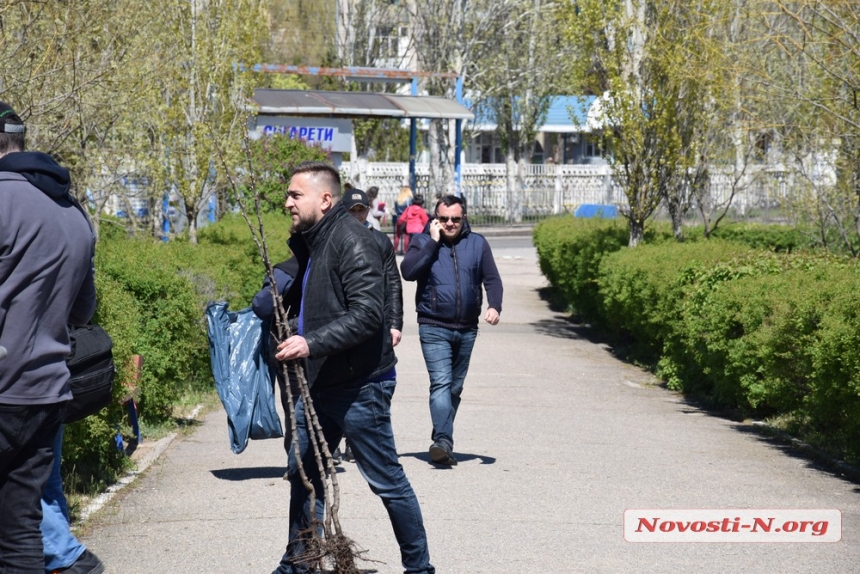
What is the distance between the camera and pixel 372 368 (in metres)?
4.89

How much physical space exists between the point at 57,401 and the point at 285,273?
2746mm

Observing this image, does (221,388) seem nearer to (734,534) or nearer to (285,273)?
(285,273)

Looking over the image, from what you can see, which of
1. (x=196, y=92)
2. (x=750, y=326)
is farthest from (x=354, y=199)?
(x=196, y=92)

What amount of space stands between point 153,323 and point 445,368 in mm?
2427

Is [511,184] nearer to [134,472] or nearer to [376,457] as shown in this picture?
[134,472]

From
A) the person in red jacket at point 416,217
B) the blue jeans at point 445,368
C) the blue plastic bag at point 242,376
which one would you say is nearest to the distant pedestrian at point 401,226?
the person in red jacket at point 416,217

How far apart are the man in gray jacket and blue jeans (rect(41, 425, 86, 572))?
0.60 metres

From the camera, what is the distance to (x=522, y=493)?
23.5 ft

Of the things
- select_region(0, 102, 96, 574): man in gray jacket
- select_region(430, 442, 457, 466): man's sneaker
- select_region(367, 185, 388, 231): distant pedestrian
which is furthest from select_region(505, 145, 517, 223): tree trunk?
select_region(0, 102, 96, 574): man in gray jacket

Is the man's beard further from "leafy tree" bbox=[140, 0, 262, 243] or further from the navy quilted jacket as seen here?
"leafy tree" bbox=[140, 0, 262, 243]

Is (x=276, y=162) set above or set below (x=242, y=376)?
above

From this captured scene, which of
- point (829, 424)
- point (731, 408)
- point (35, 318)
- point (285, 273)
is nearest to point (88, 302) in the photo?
point (35, 318)

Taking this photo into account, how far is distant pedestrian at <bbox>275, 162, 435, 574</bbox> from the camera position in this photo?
4.79 meters

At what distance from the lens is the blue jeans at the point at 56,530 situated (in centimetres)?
485
